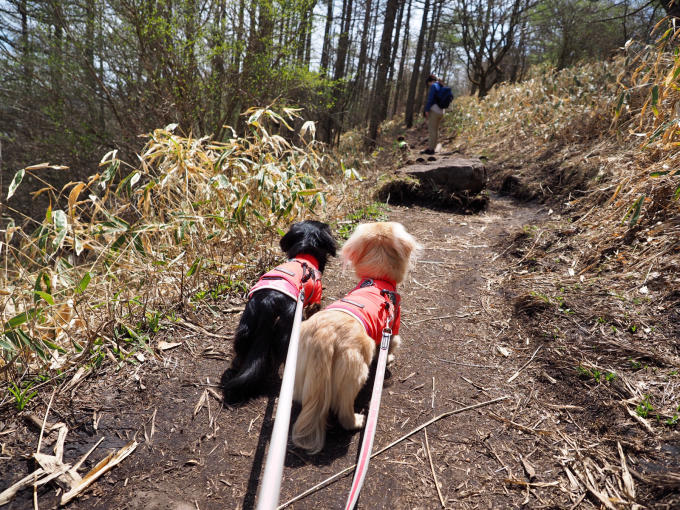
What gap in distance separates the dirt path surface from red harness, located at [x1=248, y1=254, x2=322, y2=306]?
2.11 ft

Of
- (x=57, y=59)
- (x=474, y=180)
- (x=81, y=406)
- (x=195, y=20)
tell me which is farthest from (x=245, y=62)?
(x=81, y=406)

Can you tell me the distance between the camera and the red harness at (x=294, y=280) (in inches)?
92.4

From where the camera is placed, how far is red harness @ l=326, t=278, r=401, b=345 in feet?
6.51

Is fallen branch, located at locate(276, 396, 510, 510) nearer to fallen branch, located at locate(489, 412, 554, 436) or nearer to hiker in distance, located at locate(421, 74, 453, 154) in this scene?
fallen branch, located at locate(489, 412, 554, 436)

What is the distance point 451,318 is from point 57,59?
384 inches

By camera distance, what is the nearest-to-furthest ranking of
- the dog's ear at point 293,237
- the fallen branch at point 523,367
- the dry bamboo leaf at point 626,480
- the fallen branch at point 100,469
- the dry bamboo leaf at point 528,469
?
the dry bamboo leaf at point 626,480 < the fallen branch at point 100,469 < the dry bamboo leaf at point 528,469 < the fallen branch at point 523,367 < the dog's ear at point 293,237

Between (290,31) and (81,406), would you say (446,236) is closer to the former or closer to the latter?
(81,406)

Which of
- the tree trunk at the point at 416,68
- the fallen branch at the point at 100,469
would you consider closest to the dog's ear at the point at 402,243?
the fallen branch at the point at 100,469

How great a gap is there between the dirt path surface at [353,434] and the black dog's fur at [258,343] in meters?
0.10

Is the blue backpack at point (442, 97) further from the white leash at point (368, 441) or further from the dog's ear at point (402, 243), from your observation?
the white leash at point (368, 441)

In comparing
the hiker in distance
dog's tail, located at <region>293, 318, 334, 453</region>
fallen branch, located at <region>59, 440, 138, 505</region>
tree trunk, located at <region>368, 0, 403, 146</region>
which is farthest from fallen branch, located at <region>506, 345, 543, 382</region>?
the hiker in distance

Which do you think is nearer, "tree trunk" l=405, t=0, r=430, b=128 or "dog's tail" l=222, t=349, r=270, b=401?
"dog's tail" l=222, t=349, r=270, b=401

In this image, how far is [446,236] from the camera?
468 cm

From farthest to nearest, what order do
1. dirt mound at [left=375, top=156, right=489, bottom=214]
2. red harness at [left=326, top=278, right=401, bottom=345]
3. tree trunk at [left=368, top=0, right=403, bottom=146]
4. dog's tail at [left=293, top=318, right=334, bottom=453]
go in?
1. tree trunk at [left=368, top=0, right=403, bottom=146]
2. dirt mound at [left=375, top=156, right=489, bottom=214]
3. red harness at [left=326, top=278, right=401, bottom=345]
4. dog's tail at [left=293, top=318, right=334, bottom=453]
